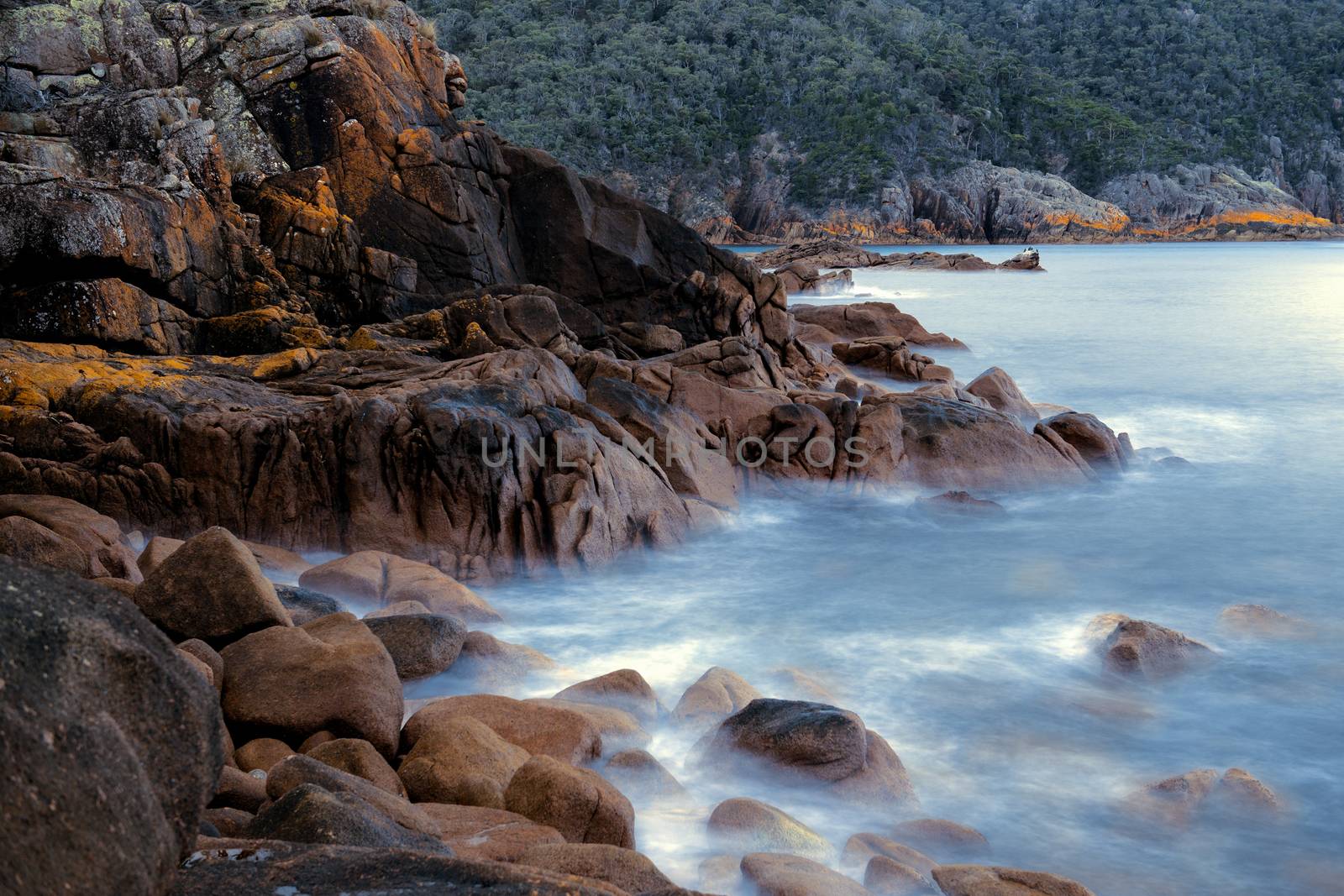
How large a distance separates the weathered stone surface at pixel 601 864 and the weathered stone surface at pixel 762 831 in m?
1.15

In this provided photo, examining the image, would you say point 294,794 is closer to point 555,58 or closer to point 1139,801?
point 1139,801

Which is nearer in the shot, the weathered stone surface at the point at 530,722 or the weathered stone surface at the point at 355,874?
the weathered stone surface at the point at 355,874

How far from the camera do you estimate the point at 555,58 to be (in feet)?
297

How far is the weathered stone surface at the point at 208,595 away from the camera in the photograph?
552 centimetres

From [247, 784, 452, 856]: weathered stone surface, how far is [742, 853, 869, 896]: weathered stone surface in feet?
5.13

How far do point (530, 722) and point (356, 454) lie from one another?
3955 mm

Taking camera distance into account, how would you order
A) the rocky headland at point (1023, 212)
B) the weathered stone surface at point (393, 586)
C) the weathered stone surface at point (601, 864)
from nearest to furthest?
1. the weathered stone surface at point (601, 864)
2. the weathered stone surface at point (393, 586)
3. the rocky headland at point (1023, 212)

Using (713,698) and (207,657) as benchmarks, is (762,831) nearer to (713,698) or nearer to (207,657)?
(713,698)

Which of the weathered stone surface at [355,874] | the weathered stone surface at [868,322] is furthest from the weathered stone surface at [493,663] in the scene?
the weathered stone surface at [868,322]

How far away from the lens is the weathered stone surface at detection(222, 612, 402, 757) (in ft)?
16.5

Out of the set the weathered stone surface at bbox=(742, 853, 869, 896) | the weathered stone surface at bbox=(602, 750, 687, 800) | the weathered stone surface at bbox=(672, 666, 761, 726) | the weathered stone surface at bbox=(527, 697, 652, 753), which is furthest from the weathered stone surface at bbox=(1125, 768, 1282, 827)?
the weathered stone surface at bbox=(527, 697, 652, 753)

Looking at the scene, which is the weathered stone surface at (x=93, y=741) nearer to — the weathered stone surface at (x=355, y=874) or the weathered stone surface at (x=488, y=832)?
the weathered stone surface at (x=355, y=874)

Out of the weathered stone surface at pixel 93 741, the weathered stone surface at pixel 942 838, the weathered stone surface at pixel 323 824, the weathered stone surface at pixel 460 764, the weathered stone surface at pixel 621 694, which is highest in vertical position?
the weathered stone surface at pixel 93 741

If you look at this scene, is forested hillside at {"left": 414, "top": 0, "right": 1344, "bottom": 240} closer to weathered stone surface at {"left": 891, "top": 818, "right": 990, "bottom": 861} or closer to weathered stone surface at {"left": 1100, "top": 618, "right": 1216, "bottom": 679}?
weathered stone surface at {"left": 1100, "top": 618, "right": 1216, "bottom": 679}
